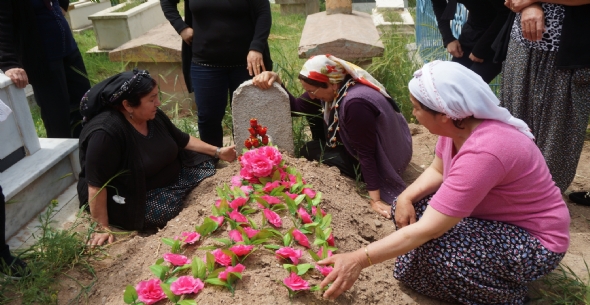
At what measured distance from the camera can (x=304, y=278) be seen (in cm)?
238

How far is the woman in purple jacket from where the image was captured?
3508 mm

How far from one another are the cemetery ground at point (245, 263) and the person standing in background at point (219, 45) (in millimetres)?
560

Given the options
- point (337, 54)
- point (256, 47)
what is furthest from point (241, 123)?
point (337, 54)

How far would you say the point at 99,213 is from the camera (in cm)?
324

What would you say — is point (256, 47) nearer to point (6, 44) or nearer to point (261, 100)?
point (261, 100)

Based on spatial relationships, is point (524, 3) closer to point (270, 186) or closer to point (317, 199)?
point (317, 199)

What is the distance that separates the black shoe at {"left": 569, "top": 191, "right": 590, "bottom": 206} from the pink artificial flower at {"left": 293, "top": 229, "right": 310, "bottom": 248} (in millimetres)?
2010

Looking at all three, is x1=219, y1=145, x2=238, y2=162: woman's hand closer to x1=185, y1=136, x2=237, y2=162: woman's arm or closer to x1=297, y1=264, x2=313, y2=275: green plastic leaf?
x1=185, y1=136, x2=237, y2=162: woman's arm

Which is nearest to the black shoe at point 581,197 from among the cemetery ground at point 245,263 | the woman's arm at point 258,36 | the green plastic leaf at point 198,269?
the cemetery ground at point 245,263

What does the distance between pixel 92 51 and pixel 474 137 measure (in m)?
6.79

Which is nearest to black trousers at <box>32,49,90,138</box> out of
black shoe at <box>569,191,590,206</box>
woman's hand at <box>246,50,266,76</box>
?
woman's hand at <box>246,50,266,76</box>

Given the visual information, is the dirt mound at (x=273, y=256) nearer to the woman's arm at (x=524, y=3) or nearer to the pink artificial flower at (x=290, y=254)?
the pink artificial flower at (x=290, y=254)

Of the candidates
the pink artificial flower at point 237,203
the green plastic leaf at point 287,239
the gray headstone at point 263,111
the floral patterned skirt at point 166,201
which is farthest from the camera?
the gray headstone at point 263,111

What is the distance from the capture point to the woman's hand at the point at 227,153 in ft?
12.7
